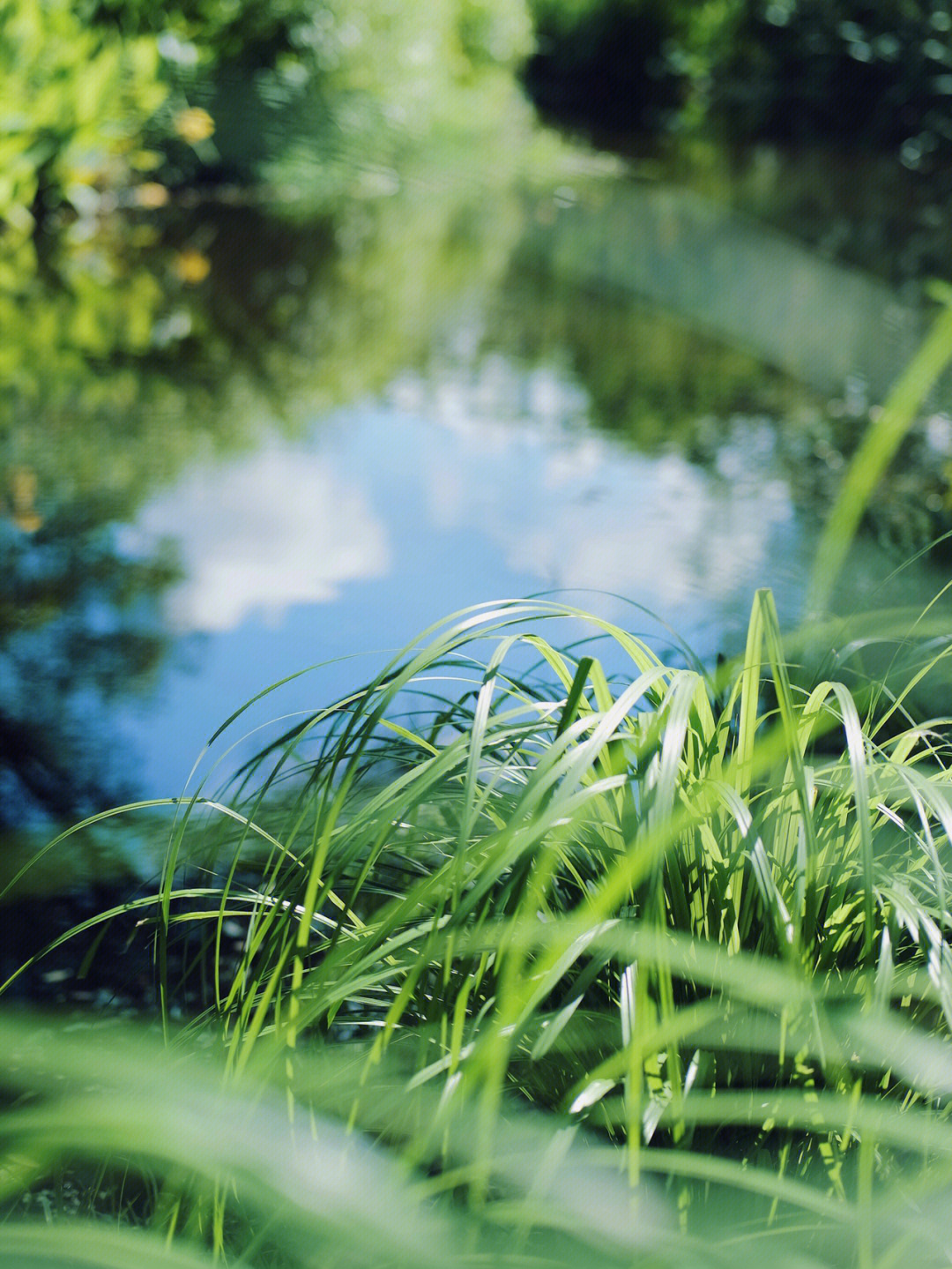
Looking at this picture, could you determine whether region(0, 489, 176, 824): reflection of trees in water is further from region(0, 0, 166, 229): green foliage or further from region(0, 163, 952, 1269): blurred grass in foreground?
region(0, 0, 166, 229): green foliage

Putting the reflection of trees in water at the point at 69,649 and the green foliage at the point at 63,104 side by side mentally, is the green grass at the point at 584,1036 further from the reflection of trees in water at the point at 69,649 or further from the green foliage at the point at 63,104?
the green foliage at the point at 63,104

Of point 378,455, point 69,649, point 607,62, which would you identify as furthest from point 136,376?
point 607,62

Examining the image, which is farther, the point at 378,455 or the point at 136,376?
the point at 136,376

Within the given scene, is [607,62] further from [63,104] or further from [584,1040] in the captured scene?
[584,1040]

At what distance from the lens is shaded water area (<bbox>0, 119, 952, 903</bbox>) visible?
1721 mm

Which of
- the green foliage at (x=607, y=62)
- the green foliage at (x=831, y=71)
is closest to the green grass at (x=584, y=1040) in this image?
the green foliage at (x=831, y=71)

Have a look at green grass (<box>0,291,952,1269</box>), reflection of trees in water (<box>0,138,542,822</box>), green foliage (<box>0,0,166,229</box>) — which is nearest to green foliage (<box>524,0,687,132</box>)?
reflection of trees in water (<box>0,138,542,822</box>)

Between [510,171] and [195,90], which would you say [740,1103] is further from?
[510,171]

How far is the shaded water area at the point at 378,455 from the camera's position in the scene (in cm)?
172

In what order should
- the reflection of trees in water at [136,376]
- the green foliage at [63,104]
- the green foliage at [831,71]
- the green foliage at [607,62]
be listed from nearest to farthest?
the reflection of trees in water at [136,376], the green foliage at [63,104], the green foliage at [831,71], the green foliage at [607,62]

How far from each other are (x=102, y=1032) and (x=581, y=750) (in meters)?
0.68

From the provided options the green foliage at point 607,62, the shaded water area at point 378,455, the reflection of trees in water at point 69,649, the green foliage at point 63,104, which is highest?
the green foliage at point 607,62

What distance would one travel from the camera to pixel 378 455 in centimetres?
264

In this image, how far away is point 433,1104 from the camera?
64 cm
